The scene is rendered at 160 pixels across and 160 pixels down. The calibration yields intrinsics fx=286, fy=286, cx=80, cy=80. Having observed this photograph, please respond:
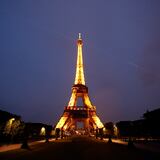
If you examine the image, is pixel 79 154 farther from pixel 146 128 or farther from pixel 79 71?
pixel 79 71

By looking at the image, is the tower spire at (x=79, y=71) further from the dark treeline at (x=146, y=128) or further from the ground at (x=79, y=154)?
the ground at (x=79, y=154)

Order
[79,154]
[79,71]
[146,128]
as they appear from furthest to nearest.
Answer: [79,71] < [146,128] < [79,154]

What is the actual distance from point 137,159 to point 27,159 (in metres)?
6.16

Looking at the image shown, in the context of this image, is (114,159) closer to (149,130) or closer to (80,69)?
(149,130)

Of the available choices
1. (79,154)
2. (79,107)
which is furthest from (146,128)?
(79,107)

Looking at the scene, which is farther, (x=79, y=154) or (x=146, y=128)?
(x=146, y=128)

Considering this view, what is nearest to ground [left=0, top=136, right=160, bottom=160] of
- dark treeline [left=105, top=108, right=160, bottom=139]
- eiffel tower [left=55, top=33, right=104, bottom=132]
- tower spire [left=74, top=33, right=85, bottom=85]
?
dark treeline [left=105, top=108, right=160, bottom=139]

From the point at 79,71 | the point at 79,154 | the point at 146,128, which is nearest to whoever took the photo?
the point at 79,154

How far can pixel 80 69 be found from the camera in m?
85.4

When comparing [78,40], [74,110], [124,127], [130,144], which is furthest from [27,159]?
[78,40]

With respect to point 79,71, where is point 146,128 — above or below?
below

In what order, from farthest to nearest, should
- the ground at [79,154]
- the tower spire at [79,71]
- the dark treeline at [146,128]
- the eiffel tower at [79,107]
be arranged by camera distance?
the tower spire at [79,71] < the eiffel tower at [79,107] < the dark treeline at [146,128] < the ground at [79,154]

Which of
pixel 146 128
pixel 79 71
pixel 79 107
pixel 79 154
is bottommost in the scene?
pixel 79 154

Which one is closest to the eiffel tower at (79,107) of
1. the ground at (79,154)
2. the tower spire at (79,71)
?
the tower spire at (79,71)
